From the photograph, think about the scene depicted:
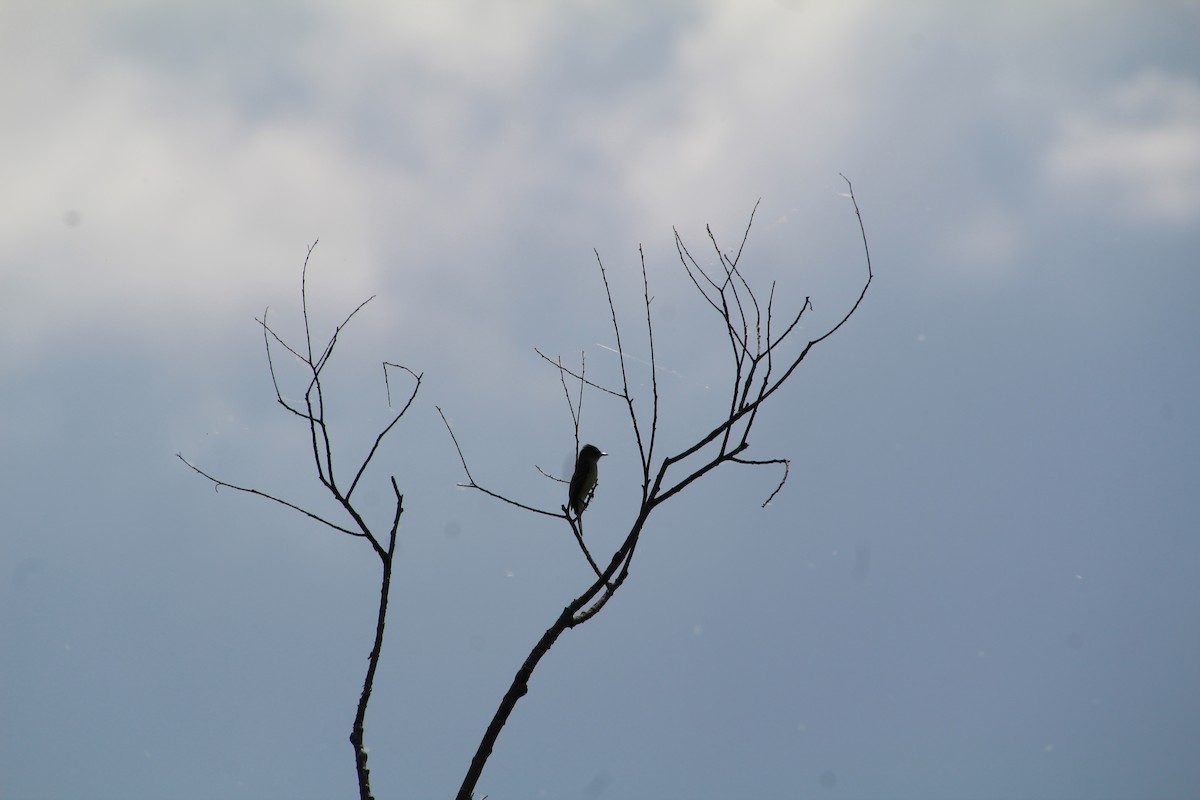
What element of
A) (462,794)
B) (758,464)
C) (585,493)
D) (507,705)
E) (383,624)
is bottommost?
(462,794)

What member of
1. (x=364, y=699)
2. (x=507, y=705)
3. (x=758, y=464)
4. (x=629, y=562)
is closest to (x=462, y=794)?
(x=507, y=705)

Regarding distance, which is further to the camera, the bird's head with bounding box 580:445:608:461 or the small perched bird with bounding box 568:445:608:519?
the bird's head with bounding box 580:445:608:461

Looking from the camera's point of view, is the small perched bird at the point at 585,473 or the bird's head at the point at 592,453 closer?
the small perched bird at the point at 585,473

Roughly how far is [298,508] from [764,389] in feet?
6.91

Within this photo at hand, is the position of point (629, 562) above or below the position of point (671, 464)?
below

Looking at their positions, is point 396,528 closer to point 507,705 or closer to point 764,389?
point 507,705

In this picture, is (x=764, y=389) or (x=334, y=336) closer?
(x=764, y=389)

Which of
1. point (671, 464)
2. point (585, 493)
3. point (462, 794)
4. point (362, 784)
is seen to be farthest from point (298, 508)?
point (585, 493)

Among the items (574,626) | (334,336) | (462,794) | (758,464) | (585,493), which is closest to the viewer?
(462,794)

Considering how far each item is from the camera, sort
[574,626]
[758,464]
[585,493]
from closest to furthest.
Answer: [574,626]
[758,464]
[585,493]

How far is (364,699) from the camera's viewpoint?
3.28m

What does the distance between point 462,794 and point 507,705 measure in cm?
35

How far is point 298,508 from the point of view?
3.60 metres

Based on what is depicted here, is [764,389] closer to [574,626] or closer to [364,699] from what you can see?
[574,626]
